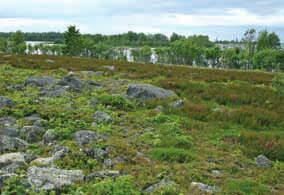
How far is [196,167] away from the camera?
30.4 feet

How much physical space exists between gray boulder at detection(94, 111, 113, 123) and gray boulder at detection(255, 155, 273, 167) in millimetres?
5759

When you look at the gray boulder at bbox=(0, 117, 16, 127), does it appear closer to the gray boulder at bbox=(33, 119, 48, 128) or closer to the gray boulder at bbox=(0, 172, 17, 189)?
the gray boulder at bbox=(33, 119, 48, 128)

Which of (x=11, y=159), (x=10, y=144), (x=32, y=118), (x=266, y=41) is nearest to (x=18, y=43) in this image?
(x=266, y=41)

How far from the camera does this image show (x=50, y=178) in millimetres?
7457

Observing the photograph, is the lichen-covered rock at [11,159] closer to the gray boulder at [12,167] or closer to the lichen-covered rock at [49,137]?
the gray boulder at [12,167]

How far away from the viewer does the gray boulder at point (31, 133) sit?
10666 mm

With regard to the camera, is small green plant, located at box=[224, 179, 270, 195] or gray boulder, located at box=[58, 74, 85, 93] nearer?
small green plant, located at box=[224, 179, 270, 195]

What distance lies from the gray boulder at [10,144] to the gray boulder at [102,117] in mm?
3649

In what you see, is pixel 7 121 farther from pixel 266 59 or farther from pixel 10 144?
pixel 266 59

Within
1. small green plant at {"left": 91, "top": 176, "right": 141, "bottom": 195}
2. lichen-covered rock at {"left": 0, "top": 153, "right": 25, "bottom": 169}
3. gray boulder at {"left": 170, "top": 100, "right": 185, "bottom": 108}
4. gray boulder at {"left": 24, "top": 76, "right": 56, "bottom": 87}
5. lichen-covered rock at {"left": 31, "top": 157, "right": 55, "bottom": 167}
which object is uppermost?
gray boulder at {"left": 24, "top": 76, "right": 56, "bottom": 87}

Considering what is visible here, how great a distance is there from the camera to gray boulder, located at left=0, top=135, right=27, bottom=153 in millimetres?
9555

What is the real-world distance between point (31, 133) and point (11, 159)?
95.4 inches

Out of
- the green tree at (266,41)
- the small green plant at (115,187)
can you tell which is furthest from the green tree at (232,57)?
the small green plant at (115,187)

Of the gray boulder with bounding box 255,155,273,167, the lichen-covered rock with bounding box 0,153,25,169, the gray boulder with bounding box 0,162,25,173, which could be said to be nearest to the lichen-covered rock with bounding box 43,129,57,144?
the lichen-covered rock with bounding box 0,153,25,169
